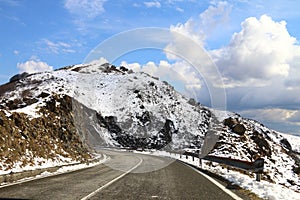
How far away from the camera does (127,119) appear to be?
328ft

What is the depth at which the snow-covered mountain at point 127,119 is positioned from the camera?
1283 inches

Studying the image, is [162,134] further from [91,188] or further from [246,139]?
[91,188]

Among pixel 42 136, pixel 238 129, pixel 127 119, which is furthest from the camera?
pixel 127 119

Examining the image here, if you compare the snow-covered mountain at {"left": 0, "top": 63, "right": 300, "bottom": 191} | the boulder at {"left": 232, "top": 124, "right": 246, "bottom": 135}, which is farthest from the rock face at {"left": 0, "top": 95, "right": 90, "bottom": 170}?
the boulder at {"left": 232, "top": 124, "right": 246, "bottom": 135}

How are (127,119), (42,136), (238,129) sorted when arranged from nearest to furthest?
(42,136) < (238,129) < (127,119)

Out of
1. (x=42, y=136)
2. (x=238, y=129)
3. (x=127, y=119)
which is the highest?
(x=127, y=119)

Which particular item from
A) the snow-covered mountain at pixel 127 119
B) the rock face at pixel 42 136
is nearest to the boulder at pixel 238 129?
the snow-covered mountain at pixel 127 119

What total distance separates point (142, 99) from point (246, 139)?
44408mm

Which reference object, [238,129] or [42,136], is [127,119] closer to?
[238,129]

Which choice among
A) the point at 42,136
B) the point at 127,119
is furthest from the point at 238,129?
the point at 42,136

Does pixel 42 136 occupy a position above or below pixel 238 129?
below

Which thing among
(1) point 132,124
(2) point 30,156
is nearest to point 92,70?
(1) point 132,124

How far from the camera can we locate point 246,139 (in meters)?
75.0

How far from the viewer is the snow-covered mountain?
32594 millimetres
